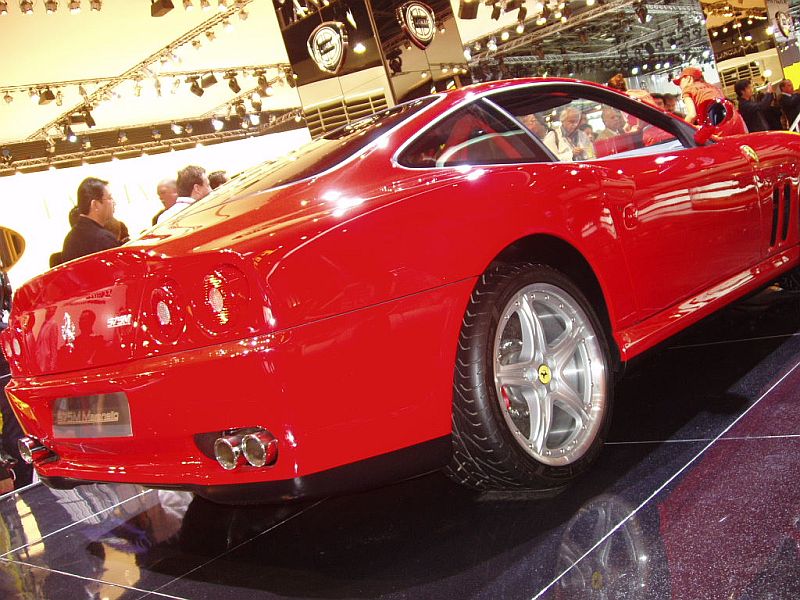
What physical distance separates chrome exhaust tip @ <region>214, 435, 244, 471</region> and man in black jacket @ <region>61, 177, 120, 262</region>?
3497 millimetres

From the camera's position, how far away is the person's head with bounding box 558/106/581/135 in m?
3.22

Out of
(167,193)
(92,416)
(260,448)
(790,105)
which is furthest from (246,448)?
(790,105)

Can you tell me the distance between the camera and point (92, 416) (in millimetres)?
2312

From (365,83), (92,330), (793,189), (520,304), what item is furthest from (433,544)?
(365,83)

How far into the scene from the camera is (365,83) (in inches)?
350

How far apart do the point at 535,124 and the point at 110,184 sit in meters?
7.53

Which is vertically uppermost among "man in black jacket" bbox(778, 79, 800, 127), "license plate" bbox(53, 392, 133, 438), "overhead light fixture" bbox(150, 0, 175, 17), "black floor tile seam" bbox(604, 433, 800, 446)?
"overhead light fixture" bbox(150, 0, 175, 17)

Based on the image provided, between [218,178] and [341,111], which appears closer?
[218,178]

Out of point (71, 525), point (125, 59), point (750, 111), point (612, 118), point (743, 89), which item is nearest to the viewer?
point (612, 118)

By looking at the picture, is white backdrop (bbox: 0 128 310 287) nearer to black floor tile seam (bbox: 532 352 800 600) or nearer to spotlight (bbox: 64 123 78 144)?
spotlight (bbox: 64 123 78 144)

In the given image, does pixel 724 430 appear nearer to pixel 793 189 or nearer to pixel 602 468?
pixel 602 468

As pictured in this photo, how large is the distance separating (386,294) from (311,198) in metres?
0.41

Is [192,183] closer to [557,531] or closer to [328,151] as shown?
[328,151]

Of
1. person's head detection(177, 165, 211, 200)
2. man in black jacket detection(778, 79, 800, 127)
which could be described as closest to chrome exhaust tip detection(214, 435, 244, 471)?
person's head detection(177, 165, 211, 200)
